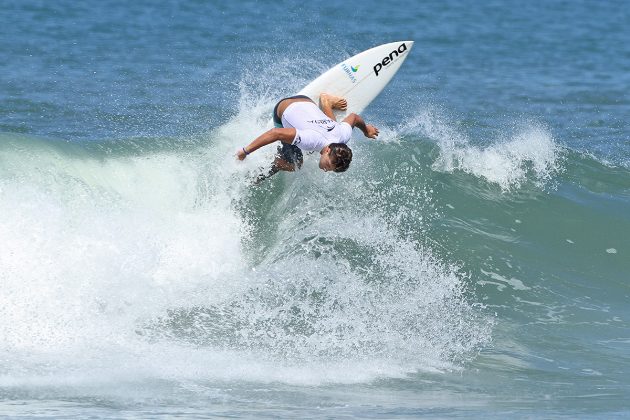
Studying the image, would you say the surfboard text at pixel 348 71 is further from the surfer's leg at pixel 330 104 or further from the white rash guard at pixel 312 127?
the white rash guard at pixel 312 127

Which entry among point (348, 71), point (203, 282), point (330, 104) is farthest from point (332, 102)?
point (203, 282)

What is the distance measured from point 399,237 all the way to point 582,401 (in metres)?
3.61

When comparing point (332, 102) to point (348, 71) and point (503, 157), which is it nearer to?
point (348, 71)

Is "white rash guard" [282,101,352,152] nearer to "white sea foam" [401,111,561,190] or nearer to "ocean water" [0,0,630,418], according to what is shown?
"ocean water" [0,0,630,418]

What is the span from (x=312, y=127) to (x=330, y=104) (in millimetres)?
1103

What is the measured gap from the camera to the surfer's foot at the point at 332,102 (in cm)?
1063

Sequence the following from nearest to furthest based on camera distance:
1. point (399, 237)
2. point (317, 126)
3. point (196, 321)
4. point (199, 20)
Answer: point (196, 321), point (317, 126), point (399, 237), point (199, 20)

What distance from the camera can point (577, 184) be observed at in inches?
529

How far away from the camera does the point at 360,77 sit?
38.6ft

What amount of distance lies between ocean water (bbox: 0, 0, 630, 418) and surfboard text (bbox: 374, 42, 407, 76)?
93cm

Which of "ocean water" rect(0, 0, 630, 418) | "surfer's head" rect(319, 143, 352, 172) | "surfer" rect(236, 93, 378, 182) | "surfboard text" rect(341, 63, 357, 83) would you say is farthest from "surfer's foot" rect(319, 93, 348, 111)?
"surfer's head" rect(319, 143, 352, 172)

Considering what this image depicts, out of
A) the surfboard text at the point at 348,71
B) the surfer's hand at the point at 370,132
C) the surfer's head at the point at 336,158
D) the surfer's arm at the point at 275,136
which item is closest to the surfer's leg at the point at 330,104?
the surfer's hand at the point at 370,132

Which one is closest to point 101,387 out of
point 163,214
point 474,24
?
point 163,214

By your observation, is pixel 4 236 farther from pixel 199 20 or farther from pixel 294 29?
pixel 199 20
